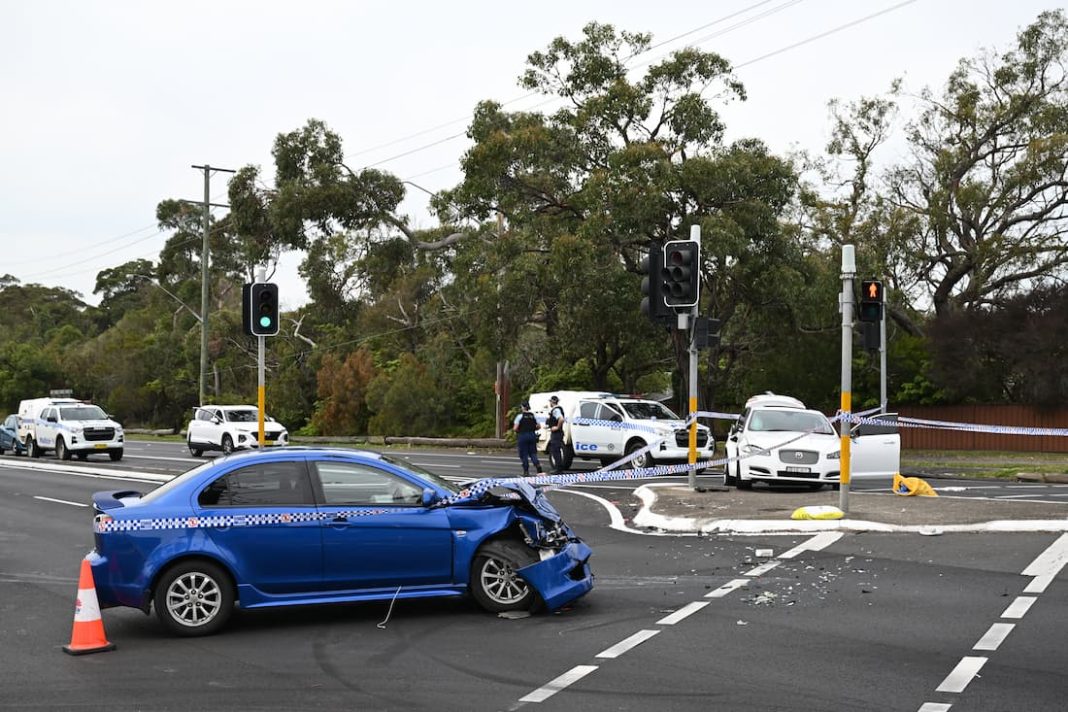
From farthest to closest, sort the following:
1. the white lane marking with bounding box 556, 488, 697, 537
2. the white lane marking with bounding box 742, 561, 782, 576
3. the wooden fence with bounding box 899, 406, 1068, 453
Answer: the wooden fence with bounding box 899, 406, 1068, 453 → the white lane marking with bounding box 556, 488, 697, 537 → the white lane marking with bounding box 742, 561, 782, 576

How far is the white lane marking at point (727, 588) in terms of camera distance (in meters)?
10.3

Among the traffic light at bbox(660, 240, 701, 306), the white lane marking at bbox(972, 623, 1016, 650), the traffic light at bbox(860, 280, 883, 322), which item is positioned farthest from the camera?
the traffic light at bbox(660, 240, 701, 306)

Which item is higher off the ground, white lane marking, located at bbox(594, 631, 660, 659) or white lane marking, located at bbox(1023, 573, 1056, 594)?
white lane marking, located at bbox(1023, 573, 1056, 594)

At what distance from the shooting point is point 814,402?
43688 mm

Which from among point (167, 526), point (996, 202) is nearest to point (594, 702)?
point (167, 526)

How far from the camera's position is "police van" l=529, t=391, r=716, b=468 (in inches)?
1032

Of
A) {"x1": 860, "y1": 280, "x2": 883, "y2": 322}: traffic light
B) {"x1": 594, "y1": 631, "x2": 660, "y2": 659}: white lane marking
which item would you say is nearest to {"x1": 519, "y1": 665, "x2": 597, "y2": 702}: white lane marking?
{"x1": 594, "y1": 631, "x2": 660, "y2": 659}: white lane marking

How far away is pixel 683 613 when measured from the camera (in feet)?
31.2

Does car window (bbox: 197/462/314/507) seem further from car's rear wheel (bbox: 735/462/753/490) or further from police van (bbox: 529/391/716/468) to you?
police van (bbox: 529/391/716/468)

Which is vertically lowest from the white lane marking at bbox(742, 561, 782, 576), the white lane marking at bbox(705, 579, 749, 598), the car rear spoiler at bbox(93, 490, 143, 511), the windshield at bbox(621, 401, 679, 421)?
the white lane marking at bbox(705, 579, 749, 598)

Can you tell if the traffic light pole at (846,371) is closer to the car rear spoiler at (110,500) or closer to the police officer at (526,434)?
the police officer at (526,434)

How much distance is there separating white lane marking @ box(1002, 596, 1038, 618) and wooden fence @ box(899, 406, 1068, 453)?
3138cm

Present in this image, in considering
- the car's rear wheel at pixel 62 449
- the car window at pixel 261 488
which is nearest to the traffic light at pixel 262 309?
the car window at pixel 261 488

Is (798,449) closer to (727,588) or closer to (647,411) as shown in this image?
(647,411)
